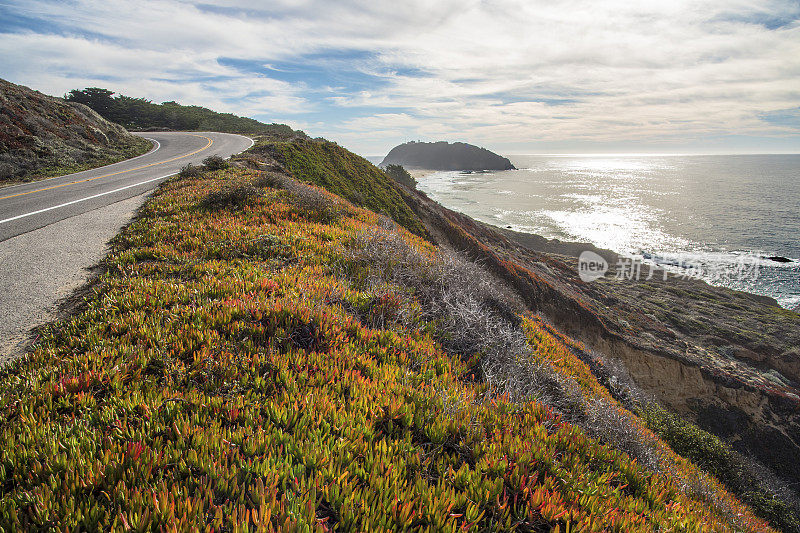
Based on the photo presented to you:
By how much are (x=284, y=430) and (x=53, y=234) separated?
9.44 metres

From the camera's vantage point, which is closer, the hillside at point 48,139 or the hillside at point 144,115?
the hillside at point 48,139

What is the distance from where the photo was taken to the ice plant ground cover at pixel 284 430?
7.75 ft

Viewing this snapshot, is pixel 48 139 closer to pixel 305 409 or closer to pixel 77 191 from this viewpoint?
pixel 77 191

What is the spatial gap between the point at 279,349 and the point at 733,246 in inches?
3140

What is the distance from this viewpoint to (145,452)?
2572 millimetres

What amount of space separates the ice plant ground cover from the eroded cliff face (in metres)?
17.0

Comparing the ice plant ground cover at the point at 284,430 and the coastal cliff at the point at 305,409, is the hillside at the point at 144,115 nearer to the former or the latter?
the coastal cliff at the point at 305,409

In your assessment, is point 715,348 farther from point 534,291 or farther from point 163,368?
point 163,368

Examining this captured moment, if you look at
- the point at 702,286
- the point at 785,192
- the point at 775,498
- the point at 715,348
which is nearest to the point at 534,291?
the point at 775,498

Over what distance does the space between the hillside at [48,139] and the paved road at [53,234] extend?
2.70 m

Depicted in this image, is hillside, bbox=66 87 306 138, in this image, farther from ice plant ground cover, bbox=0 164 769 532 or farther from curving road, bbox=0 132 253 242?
ice plant ground cover, bbox=0 164 769 532

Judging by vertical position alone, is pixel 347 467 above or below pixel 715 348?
above

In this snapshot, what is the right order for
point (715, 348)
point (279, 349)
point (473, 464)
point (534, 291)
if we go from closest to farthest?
point (473, 464) < point (279, 349) < point (534, 291) < point (715, 348)

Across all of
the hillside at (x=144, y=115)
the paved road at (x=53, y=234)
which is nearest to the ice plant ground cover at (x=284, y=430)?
the paved road at (x=53, y=234)
